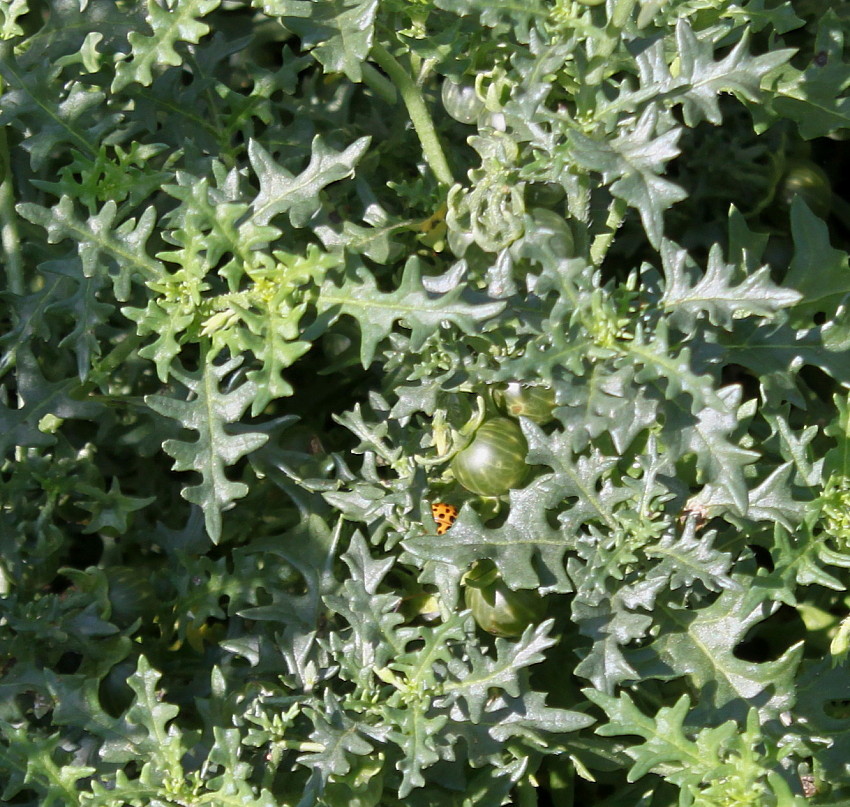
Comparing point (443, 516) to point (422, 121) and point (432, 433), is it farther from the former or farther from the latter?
point (422, 121)

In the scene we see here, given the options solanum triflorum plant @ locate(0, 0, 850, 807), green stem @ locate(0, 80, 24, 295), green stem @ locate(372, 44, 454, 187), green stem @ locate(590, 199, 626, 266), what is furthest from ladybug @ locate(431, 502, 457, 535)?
green stem @ locate(0, 80, 24, 295)

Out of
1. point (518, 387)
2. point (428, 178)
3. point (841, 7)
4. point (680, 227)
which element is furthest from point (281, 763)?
point (841, 7)

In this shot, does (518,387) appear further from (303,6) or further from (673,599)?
(303,6)

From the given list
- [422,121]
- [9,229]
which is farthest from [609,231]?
[9,229]

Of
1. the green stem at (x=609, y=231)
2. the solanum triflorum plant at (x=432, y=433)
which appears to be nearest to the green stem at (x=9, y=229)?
the solanum triflorum plant at (x=432, y=433)

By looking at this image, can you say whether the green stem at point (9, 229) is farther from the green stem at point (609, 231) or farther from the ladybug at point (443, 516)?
the green stem at point (609, 231)
